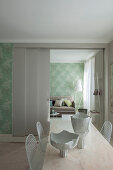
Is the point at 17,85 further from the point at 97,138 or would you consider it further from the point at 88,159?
the point at 88,159

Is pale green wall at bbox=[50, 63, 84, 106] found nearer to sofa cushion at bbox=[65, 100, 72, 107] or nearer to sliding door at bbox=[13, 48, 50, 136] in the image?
sofa cushion at bbox=[65, 100, 72, 107]

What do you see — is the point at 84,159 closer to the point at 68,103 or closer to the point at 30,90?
the point at 30,90

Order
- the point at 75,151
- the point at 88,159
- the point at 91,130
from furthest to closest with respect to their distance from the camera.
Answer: the point at 91,130
the point at 75,151
the point at 88,159

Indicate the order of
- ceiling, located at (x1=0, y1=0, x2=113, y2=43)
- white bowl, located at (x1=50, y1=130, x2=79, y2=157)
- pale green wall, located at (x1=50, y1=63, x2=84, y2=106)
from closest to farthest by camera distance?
white bowl, located at (x1=50, y1=130, x2=79, y2=157) < ceiling, located at (x1=0, y1=0, x2=113, y2=43) < pale green wall, located at (x1=50, y1=63, x2=84, y2=106)

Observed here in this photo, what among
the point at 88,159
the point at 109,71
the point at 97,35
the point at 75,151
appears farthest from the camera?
the point at 109,71

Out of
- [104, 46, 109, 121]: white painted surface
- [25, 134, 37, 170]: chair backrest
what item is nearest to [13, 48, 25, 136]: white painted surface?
[104, 46, 109, 121]: white painted surface

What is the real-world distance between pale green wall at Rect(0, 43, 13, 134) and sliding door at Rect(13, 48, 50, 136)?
0.16 meters

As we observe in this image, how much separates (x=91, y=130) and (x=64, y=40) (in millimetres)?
2594

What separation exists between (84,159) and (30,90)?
3167 mm

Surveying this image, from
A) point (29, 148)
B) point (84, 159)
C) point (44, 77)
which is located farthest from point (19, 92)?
point (84, 159)

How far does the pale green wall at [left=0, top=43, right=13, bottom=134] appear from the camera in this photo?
4516 mm

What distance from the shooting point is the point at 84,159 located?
1.53 m

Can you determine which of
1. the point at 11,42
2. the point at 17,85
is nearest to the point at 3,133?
the point at 17,85

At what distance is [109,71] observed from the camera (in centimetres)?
437
